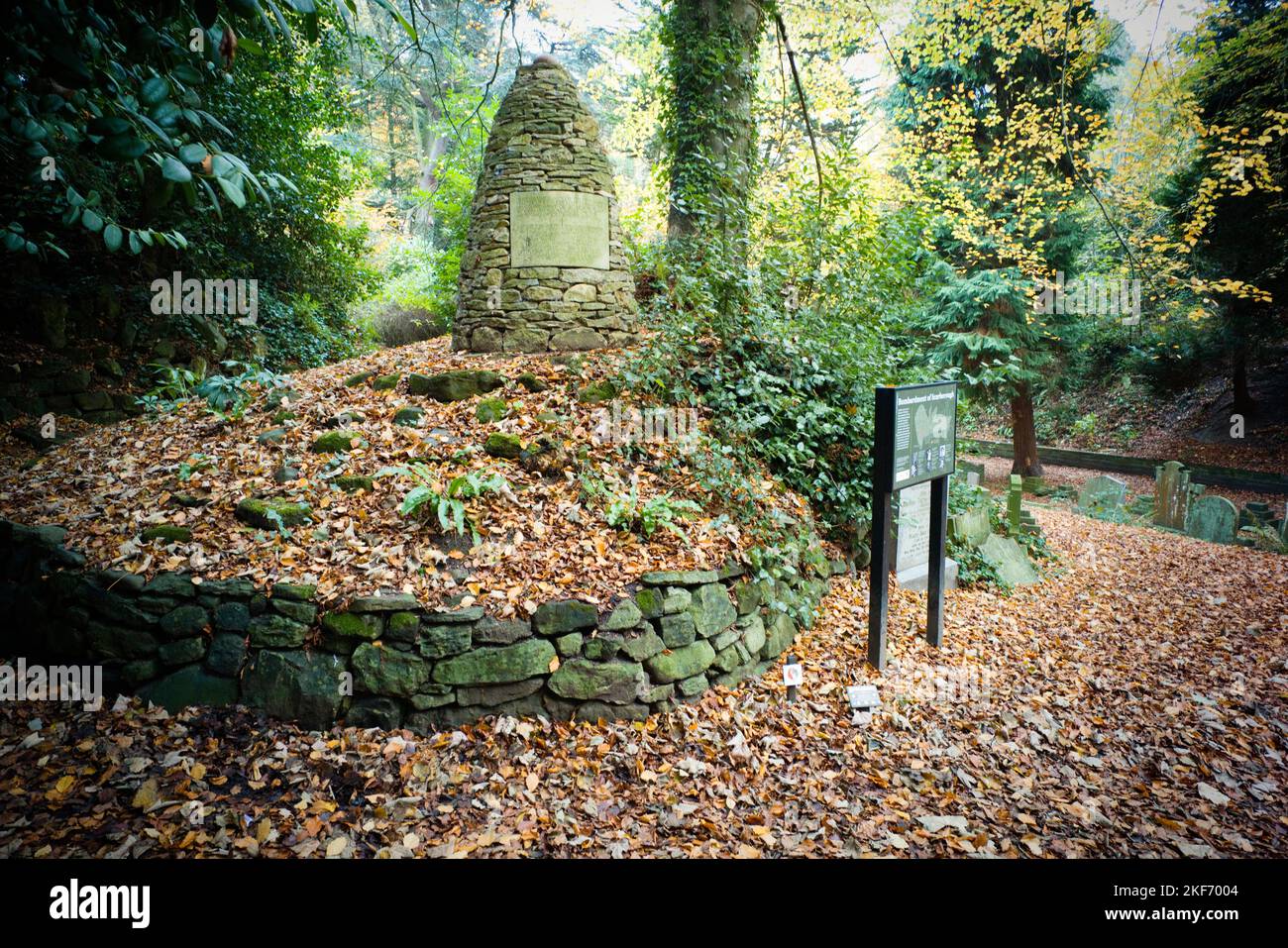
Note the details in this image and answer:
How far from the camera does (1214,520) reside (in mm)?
8141

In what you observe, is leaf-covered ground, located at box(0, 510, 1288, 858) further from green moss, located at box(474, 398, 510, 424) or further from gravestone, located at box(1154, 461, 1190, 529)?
gravestone, located at box(1154, 461, 1190, 529)

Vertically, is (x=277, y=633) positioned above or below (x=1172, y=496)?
below

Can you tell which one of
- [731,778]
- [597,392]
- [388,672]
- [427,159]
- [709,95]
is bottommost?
[731,778]

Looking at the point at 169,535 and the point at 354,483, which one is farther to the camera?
the point at 354,483

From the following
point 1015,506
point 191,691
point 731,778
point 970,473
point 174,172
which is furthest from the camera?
point 970,473

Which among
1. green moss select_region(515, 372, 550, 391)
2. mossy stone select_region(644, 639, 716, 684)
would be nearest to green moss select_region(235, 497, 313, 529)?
green moss select_region(515, 372, 550, 391)

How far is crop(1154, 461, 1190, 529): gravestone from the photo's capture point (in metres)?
9.05

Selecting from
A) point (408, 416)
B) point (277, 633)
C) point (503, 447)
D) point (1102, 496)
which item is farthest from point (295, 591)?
point (1102, 496)

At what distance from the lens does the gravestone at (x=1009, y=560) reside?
618 cm

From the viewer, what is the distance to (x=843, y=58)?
39.4ft

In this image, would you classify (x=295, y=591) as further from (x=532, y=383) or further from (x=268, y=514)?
(x=532, y=383)

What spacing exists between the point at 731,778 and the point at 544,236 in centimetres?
519

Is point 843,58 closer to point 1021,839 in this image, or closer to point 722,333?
point 722,333

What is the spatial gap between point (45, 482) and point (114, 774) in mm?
3074
